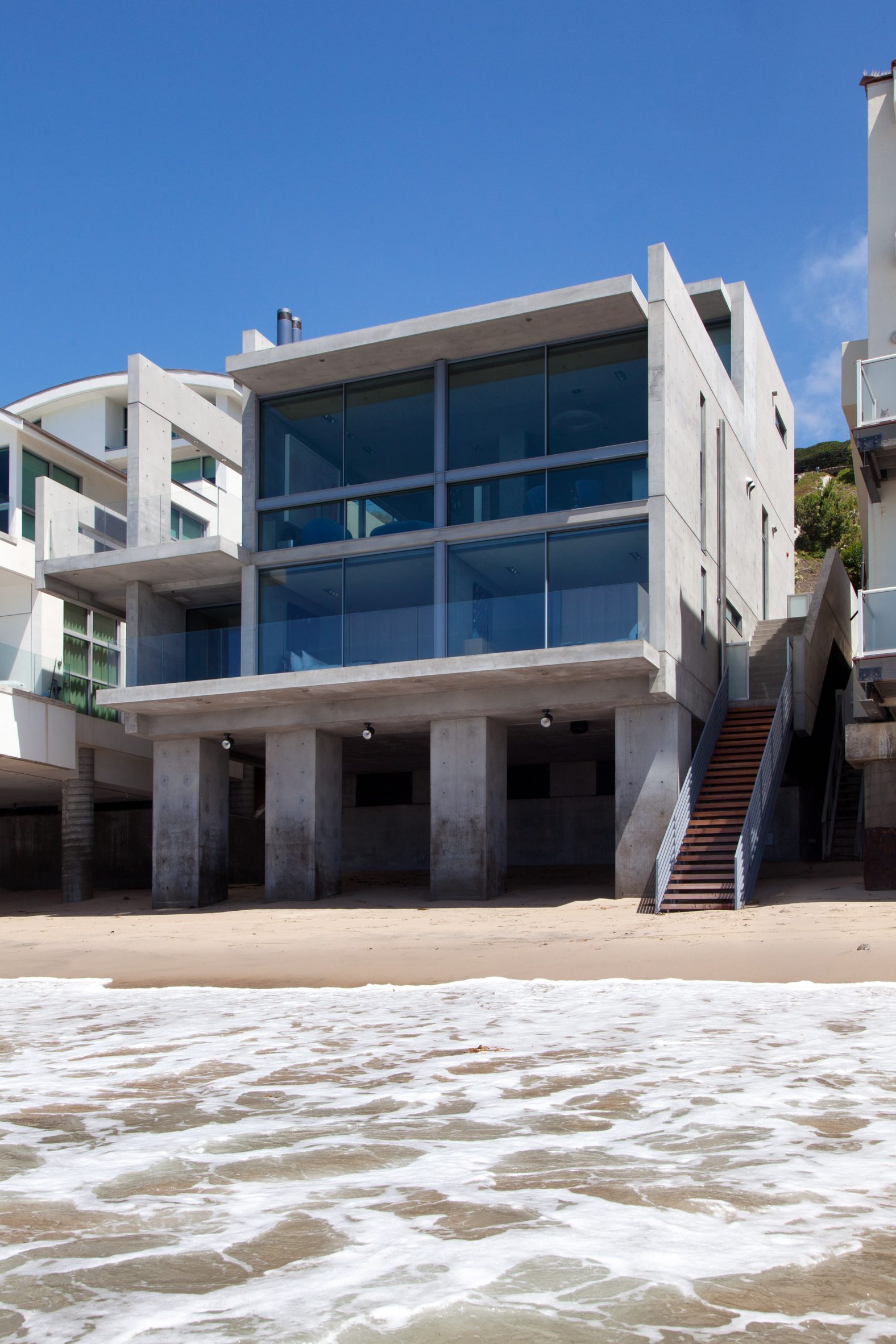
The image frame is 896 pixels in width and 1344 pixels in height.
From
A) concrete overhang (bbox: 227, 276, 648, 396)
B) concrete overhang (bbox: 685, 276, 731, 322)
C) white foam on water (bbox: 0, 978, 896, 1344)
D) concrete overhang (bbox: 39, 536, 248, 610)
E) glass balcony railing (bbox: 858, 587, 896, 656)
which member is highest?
concrete overhang (bbox: 685, 276, 731, 322)

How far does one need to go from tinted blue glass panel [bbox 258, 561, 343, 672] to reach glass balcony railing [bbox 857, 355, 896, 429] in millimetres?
9742

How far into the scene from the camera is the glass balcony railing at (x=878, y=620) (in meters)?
18.2

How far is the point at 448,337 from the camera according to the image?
23016 millimetres

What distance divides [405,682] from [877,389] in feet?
30.2

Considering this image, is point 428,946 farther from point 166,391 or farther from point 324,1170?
point 166,391

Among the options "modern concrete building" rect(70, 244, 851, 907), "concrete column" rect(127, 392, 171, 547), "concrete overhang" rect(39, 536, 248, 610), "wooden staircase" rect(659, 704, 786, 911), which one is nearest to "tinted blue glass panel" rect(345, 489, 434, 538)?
"modern concrete building" rect(70, 244, 851, 907)

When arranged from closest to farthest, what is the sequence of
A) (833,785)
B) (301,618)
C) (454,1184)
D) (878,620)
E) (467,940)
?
(454,1184) < (467,940) < (878,620) < (301,618) < (833,785)

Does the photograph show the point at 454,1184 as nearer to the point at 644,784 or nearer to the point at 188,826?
the point at 644,784

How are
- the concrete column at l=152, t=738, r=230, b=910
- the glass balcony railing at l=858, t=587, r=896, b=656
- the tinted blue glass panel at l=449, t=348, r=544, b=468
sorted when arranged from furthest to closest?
the concrete column at l=152, t=738, r=230, b=910
the tinted blue glass panel at l=449, t=348, r=544, b=468
the glass balcony railing at l=858, t=587, r=896, b=656

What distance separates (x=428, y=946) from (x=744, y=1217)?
1183 centimetres

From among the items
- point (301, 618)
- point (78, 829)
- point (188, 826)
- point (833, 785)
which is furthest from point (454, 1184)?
point (78, 829)

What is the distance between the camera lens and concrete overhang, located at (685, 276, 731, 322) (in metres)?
30.6

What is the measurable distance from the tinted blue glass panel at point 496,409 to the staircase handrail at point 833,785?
30.9ft

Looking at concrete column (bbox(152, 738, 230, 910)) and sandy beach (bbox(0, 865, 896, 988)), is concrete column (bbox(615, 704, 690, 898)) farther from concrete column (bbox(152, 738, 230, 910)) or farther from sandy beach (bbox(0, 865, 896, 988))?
concrete column (bbox(152, 738, 230, 910))
